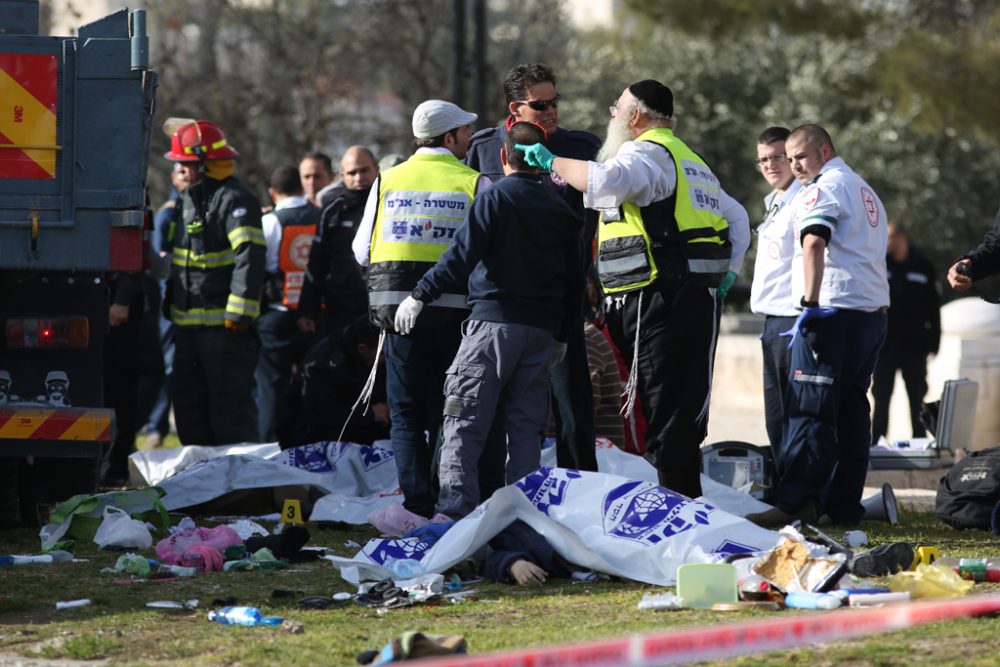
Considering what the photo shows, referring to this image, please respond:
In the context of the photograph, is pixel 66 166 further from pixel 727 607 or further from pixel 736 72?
pixel 736 72

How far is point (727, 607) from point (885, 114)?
17544 mm

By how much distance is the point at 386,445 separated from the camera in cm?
861

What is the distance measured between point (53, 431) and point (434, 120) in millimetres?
2154

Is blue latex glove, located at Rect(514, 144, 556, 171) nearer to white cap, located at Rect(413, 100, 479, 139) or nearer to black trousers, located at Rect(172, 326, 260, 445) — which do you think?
white cap, located at Rect(413, 100, 479, 139)

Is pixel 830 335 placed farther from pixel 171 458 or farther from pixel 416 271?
pixel 171 458

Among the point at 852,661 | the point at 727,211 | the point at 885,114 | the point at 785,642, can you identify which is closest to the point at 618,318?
the point at 727,211

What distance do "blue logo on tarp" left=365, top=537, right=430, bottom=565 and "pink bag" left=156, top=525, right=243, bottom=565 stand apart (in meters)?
0.76

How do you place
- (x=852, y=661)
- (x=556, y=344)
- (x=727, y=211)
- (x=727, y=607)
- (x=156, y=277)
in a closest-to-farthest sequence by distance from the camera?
(x=852, y=661), (x=727, y=607), (x=556, y=344), (x=727, y=211), (x=156, y=277)

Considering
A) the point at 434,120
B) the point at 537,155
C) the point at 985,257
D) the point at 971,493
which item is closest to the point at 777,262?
the point at 985,257

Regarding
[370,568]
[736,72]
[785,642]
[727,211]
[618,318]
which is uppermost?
[736,72]

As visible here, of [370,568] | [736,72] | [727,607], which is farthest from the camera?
[736,72]

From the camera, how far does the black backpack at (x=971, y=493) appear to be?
7.37 m

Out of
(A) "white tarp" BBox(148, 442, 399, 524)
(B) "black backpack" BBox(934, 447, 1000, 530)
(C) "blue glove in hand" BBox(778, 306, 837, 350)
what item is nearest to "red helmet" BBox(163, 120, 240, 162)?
(A) "white tarp" BBox(148, 442, 399, 524)

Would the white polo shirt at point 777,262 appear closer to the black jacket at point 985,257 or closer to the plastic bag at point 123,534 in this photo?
the black jacket at point 985,257
